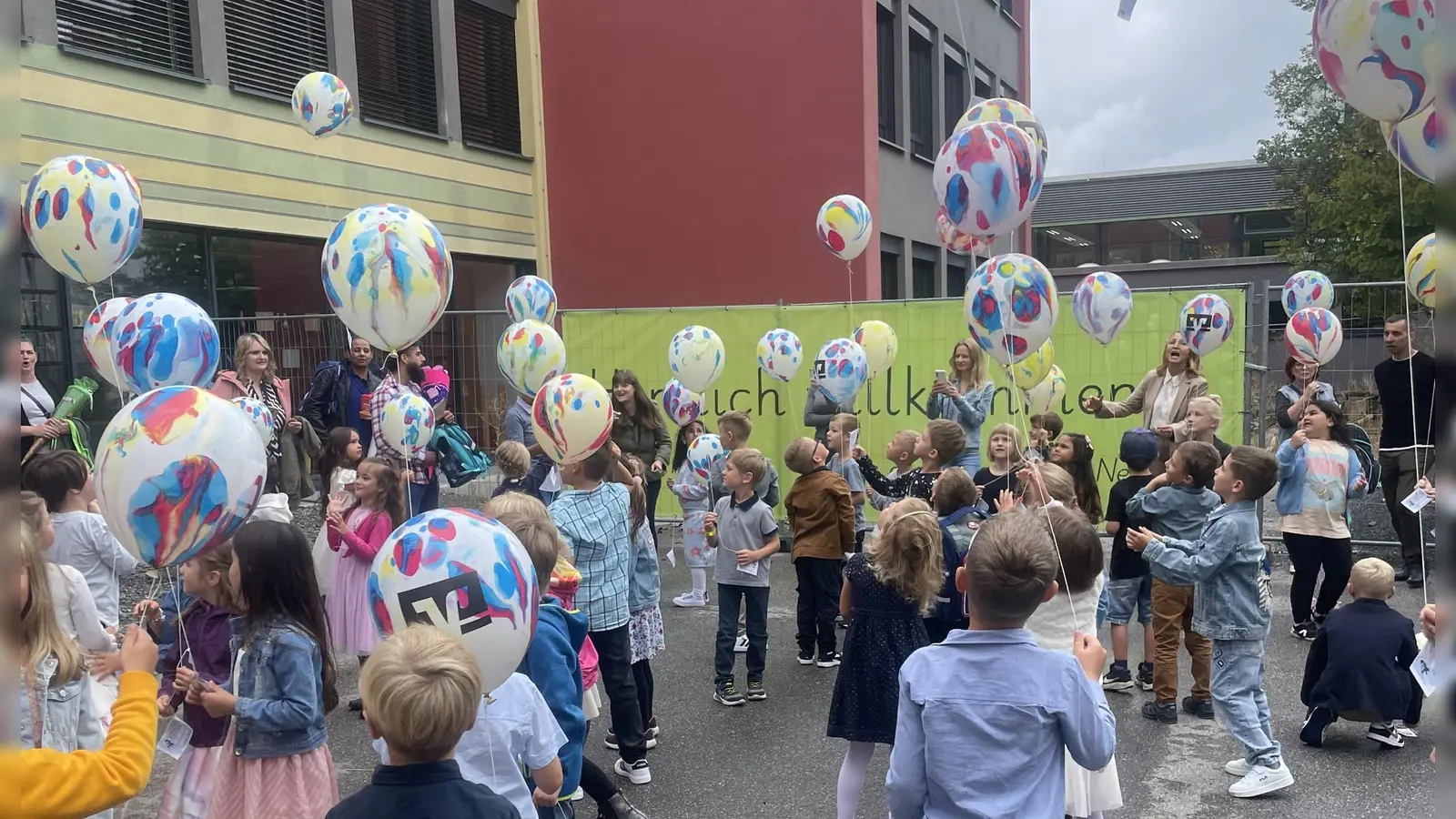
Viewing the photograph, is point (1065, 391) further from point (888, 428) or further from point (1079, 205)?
point (1079, 205)

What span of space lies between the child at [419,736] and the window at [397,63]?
436 inches

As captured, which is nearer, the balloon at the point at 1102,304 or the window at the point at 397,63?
the balloon at the point at 1102,304

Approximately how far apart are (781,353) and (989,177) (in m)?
4.18

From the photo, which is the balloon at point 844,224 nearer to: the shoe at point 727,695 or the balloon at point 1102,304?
the balloon at point 1102,304

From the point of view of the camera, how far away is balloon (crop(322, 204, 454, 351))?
3709 millimetres

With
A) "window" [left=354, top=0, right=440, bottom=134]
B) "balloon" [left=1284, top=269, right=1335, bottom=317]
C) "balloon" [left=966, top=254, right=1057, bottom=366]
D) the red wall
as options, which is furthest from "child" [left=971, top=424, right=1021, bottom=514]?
"window" [left=354, top=0, right=440, bottom=134]

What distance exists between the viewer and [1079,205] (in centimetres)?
3547

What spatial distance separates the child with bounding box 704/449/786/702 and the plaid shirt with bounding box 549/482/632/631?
104 centimetres

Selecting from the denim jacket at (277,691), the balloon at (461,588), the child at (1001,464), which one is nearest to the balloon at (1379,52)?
the balloon at (461,588)

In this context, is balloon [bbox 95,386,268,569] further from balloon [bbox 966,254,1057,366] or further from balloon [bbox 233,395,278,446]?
balloon [bbox 966,254,1057,366]

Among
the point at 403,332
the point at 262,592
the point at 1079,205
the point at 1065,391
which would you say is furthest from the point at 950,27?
the point at 1079,205

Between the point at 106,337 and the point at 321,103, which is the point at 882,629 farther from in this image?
the point at 321,103

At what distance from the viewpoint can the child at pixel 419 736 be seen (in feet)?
6.17

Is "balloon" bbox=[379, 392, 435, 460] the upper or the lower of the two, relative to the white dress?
upper
